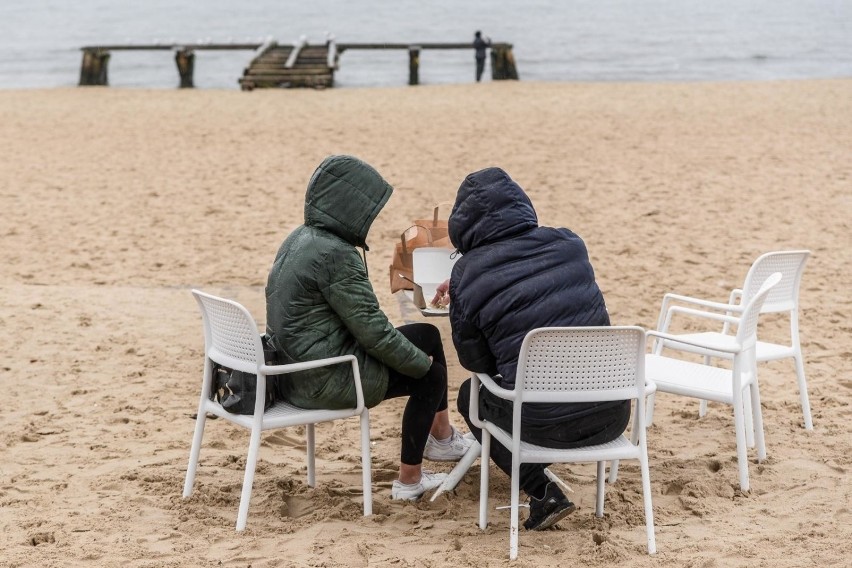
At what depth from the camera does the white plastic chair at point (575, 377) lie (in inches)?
136

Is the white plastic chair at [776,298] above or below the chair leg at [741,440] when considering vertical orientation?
above

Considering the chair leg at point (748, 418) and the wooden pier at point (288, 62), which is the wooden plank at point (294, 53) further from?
the chair leg at point (748, 418)

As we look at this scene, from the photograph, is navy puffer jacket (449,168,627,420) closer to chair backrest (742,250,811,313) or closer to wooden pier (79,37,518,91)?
chair backrest (742,250,811,313)

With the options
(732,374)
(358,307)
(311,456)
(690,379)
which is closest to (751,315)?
(732,374)

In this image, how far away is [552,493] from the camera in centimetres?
380

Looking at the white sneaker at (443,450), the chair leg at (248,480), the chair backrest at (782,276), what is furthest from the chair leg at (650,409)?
the chair leg at (248,480)

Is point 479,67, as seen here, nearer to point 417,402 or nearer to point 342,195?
point 417,402

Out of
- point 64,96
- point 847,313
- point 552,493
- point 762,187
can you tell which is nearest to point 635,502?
point 552,493


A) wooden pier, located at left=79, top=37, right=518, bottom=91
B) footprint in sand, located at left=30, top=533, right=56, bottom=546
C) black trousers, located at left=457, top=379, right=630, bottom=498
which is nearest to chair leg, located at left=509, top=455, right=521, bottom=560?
black trousers, located at left=457, top=379, right=630, bottom=498

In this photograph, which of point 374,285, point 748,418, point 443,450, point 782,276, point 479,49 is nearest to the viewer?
point 443,450

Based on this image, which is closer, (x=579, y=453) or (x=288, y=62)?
(x=579, y=453)

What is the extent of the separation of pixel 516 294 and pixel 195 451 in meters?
1.47

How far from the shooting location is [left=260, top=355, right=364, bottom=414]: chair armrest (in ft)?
12.3

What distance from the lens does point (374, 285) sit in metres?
8.18
